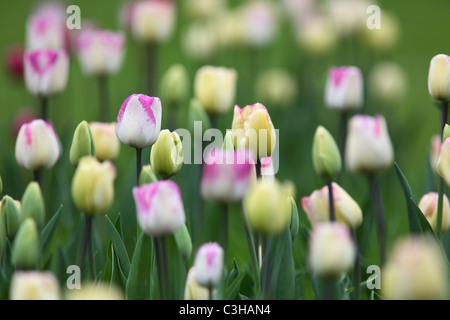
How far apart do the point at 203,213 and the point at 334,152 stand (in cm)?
56

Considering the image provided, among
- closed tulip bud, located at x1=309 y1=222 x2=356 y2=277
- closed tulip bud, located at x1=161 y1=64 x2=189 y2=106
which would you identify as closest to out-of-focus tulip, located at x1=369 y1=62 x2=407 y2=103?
closed tulip bud, located at x1=161 y1=64 x2=189 y2=106

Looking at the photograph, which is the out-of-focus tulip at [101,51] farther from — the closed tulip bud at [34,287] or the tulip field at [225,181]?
the closed tulip bud at [34,287]

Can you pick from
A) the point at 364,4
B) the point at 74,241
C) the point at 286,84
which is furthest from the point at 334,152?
the point at 364,4

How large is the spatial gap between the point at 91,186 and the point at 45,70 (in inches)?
26.4

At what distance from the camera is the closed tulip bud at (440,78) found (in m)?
1.42

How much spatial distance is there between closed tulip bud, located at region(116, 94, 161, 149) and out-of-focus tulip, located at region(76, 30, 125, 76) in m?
0.89

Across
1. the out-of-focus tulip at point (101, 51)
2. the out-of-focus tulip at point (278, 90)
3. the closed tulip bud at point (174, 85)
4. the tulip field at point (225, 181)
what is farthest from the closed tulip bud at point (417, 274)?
the out-of-focus tulip at point (278, 90)

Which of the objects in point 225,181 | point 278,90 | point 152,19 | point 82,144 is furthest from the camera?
point 278,90

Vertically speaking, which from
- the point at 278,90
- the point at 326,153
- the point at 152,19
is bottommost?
the point at 326,153

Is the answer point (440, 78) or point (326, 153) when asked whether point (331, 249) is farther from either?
point (440, 78)

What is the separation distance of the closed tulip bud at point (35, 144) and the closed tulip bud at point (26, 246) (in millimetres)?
278

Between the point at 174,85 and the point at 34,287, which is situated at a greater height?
the point at 174,85

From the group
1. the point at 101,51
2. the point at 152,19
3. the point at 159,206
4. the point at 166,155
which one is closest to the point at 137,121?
the point at 166,155

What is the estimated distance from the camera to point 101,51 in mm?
2242
